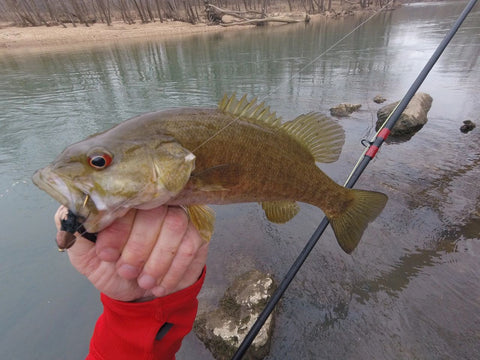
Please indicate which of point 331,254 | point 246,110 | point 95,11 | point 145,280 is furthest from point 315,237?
point 95,11

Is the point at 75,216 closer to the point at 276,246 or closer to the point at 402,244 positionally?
the point at 276,246

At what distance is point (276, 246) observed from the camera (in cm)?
371

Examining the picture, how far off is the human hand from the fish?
0.06m

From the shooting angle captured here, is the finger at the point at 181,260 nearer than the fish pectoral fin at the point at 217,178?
Yes

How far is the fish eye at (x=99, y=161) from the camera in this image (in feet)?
4.00

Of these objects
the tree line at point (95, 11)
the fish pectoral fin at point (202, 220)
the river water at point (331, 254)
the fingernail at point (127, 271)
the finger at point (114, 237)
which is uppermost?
the tree line at point (95, 11)

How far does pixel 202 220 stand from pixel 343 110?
7.17 meters

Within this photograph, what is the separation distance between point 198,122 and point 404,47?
1771 centimetres

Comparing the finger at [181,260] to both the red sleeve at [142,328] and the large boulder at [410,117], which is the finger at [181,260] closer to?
the red sleeve at [142,328]

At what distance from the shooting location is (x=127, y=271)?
1271mm

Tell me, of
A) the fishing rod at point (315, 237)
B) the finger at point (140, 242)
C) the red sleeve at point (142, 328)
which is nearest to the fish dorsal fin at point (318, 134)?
the fishing rod at point (315, 237)

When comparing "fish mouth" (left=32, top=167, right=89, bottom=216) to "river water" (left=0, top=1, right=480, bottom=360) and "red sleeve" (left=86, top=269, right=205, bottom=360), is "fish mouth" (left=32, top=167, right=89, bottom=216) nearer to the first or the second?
"red sleeve" (left=86, top=269, right=205, bottom=360)

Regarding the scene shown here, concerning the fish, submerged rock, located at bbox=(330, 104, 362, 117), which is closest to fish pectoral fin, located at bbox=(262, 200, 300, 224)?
the fish

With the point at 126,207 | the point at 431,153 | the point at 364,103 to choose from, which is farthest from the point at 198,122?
the point at 364,103
